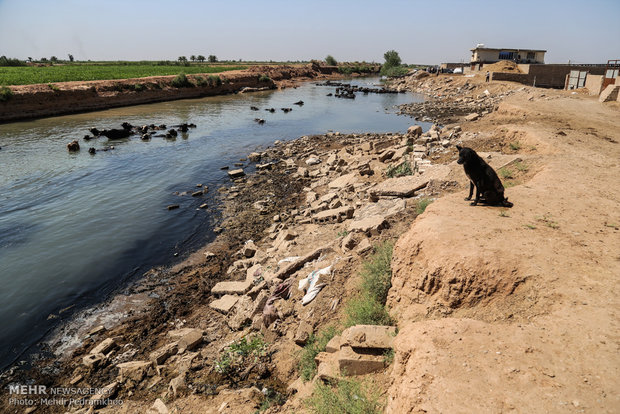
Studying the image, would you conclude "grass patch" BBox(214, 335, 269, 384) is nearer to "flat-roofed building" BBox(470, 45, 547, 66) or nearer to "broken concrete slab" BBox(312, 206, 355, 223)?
"broken concrete slab" BBox(312, 206, 355, 223)

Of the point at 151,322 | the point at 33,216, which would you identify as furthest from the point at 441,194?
the point at 33,216

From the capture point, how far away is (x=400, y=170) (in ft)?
39.4

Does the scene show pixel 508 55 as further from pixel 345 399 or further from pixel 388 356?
pixel 345 399

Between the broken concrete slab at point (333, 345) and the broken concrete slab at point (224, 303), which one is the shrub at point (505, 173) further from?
the broken concrete slab at point (224, 303)

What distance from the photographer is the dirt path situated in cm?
281

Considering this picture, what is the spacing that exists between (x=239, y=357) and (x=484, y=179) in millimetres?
5387

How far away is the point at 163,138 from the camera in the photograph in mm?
24797

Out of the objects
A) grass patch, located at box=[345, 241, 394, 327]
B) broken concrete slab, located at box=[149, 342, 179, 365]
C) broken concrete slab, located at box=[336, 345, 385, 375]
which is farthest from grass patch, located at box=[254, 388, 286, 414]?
broken concrete slab, located at box=[149, 342, 179, 365]

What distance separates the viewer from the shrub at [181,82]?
4453 cm

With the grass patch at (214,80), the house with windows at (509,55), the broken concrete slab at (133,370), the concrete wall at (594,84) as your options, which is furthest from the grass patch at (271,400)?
the house with windows at (509,55)

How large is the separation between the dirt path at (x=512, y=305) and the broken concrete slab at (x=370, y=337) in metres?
0.28

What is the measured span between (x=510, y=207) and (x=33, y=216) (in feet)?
51.5

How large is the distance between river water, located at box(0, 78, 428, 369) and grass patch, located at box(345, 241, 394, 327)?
6862mm

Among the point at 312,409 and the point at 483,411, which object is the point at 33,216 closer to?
the point at 312,409
